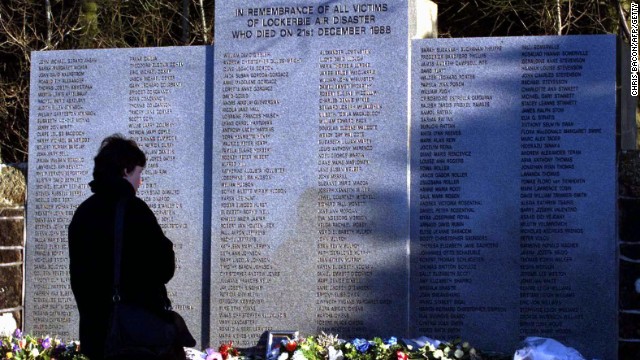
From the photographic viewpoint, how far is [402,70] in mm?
9070

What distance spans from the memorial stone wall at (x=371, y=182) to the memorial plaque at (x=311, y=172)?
0.01 meters

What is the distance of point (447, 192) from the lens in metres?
8.95

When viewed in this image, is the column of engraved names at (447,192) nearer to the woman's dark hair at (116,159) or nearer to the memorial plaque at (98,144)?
the memorial plaque at (98,144)

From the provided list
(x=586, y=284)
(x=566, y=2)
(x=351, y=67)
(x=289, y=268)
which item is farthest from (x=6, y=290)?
(x=566, y=2)

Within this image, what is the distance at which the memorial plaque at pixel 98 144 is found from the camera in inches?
370

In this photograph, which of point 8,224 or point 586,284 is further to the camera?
point 8,224

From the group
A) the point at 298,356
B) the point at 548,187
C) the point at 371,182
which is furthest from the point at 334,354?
the point at 548,187

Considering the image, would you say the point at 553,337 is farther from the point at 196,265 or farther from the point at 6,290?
the point at 6,290

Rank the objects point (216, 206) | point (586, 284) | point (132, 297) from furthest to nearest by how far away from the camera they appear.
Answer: point (216, 206) < point (586, 284) < point (132, 297)

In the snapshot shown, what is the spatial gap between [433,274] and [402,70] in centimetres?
157

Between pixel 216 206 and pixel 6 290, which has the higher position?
pixel 216 206

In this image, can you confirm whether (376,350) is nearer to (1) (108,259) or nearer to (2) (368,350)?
(2) (368,350)

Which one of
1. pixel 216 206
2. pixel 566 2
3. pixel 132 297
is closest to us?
pixel 132 297

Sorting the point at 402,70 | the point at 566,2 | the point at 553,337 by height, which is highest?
the point at 566,2
